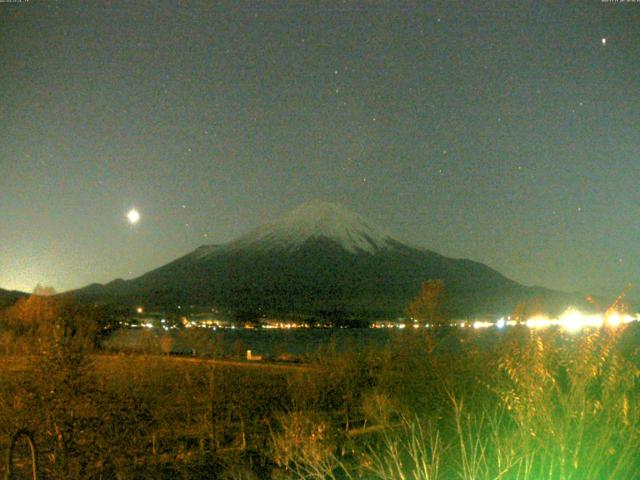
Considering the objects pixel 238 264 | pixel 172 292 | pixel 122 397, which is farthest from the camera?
pixel 238 264

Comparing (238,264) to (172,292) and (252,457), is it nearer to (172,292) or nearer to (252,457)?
(172,292)

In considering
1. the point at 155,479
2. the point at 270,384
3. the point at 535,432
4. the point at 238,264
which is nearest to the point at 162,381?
the point at 270,384

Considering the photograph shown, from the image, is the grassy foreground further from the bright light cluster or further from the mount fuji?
the mount fuji

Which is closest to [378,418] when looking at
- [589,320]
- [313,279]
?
[589,320]

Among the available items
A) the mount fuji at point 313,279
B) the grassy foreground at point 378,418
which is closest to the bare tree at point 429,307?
the grassy foreground at point 378,418

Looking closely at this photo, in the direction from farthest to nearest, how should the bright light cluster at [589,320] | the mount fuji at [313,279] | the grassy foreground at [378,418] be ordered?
the mount fuji at [313,279]
the bright light cluster at [589,320]
the grassy foreground at [378,418]

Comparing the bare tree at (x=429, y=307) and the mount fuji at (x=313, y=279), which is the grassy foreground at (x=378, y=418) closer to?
the bare tree at (x=429, y=307)

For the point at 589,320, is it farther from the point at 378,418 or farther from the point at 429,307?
the point at 429,307
